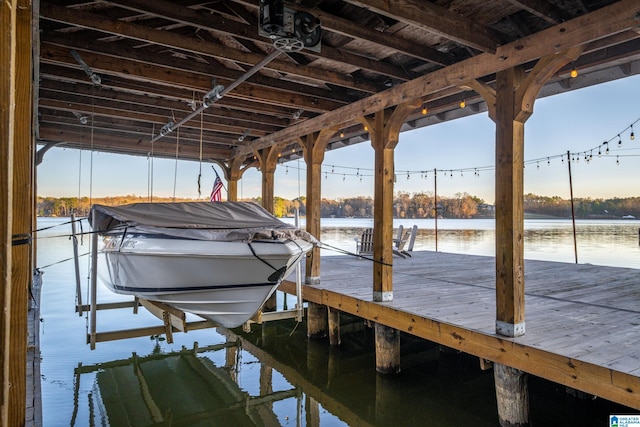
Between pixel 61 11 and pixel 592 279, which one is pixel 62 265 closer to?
pixel 61 11

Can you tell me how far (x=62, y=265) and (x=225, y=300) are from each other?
17583mm

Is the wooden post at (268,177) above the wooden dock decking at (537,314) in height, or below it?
above

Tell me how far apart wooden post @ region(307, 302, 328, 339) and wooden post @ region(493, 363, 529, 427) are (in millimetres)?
3267

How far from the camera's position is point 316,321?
6664 millimetres

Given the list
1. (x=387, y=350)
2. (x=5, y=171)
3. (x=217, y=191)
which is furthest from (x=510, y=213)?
(x=217, y=191)

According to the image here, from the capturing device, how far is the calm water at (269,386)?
14.2 ft

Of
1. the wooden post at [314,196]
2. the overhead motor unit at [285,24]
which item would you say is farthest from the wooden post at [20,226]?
the wooden post at [314,196]

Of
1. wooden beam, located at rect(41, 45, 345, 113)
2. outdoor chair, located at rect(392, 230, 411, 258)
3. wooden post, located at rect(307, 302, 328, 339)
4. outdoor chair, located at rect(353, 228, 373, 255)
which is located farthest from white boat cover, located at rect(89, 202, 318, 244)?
outdoor chair, located at rect(392, 230, 411, 258)

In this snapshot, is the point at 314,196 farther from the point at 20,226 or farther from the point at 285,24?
the point at 20,226

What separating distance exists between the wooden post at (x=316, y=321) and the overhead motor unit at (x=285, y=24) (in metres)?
4.27

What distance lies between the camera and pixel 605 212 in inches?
897

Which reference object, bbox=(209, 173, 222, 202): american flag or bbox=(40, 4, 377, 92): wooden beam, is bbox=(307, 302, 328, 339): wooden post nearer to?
bbox=(209, 173, 222, 202): american flag

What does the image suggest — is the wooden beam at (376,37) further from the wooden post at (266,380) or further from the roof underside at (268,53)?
the wooden post at (266,380)

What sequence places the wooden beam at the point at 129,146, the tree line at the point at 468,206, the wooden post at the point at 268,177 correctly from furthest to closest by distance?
1. the tree line at the point at 468,206
2. the wooden post at the point at 268,177
3. the wooden beam at the point at 129,146
